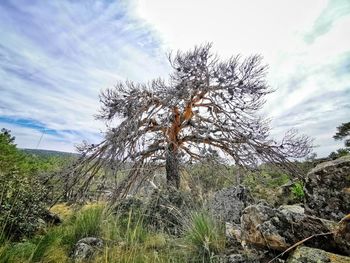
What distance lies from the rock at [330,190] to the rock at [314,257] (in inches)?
29.4

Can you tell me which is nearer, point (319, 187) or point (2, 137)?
point (319, 187)

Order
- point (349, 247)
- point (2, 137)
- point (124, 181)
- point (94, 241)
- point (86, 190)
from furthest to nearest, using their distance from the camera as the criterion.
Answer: point (2, 137) → point (124, 181) → point (86, 190) → point (94, 241) → point (349, 247)

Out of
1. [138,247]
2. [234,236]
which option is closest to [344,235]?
[234,236]

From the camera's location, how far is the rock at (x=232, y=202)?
589 cm

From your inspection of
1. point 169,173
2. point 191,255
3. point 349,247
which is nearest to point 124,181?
point 169,173

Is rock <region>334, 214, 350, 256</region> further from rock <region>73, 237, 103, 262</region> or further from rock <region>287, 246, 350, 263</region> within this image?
rock <region>73, 237, 103, 262</region>

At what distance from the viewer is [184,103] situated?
926cm

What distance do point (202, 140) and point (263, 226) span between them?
6670mm

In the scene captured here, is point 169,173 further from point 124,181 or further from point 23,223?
point 23,223

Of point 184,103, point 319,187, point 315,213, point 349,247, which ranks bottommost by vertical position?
point 349,247

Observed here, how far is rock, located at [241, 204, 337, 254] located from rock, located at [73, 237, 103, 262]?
8.73ft

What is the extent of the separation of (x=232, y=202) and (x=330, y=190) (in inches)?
133

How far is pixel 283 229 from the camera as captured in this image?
305cm

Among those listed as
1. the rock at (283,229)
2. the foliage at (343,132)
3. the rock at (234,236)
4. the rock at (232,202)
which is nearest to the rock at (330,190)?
the rock at (283,229)
